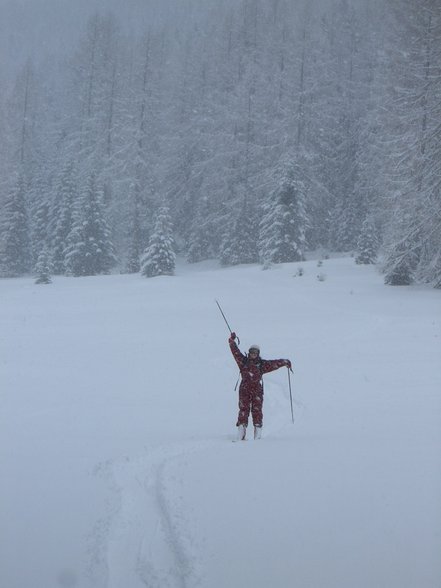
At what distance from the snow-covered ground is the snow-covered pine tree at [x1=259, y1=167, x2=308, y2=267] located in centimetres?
1252

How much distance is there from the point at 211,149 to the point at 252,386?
3221 centimetres

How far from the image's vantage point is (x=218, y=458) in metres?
7.24

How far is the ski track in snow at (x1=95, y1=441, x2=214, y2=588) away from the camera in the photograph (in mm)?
4500

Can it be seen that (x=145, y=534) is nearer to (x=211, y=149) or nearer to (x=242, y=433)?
(x=242, y=433)

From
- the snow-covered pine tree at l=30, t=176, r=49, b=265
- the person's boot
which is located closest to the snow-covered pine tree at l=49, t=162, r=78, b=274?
the snow-covered pine tree at l=30, t=176, r=49, b=265

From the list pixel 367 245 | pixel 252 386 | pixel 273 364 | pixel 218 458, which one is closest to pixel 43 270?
pixel 367 245

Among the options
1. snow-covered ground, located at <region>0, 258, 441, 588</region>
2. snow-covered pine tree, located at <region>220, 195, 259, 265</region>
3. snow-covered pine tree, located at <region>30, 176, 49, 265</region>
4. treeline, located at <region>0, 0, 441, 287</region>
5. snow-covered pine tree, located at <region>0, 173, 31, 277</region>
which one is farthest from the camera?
snow-covered pine tree, located at <region>30, 176, 49, 265</region>

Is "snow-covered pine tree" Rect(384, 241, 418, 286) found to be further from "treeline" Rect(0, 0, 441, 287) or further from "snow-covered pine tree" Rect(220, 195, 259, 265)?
"snow-covered pine tree" Rect(220, 195, 259, 265)

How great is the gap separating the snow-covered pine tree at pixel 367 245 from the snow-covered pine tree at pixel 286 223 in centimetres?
447

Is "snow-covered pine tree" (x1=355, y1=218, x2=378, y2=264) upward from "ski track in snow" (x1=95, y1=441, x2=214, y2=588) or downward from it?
upward

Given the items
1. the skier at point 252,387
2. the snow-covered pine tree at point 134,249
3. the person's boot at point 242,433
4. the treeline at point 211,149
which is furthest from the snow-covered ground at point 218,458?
the snow-covered pine tree at point 134,249

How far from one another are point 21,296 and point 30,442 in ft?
59.4

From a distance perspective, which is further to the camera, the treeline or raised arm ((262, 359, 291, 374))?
the treeline

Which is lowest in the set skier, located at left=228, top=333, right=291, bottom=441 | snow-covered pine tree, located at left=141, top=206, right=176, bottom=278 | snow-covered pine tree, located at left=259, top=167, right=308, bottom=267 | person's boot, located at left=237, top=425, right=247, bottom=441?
person's boot, located at left=237, top=425, right=247, bottom=441
